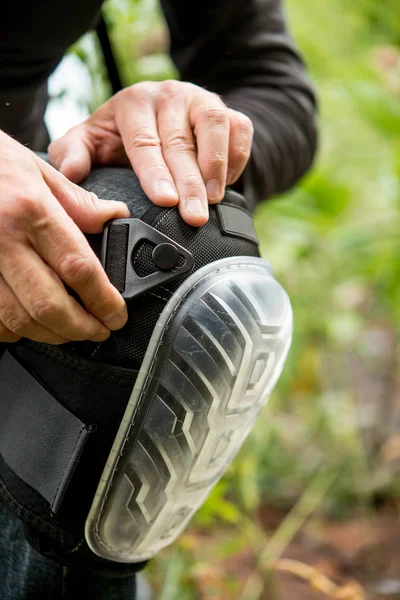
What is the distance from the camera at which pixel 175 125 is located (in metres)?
0.78

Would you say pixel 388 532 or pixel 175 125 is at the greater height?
pixel 175 125

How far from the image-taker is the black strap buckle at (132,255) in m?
0.69

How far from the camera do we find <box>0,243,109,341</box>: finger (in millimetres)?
585

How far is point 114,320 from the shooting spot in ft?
2.23

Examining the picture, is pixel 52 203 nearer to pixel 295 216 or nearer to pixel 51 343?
pixel 51 343

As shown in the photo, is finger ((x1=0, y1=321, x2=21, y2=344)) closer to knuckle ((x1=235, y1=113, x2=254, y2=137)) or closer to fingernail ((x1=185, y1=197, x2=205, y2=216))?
fingernail ((x1=185, y1=197, x2=205, y2=216))

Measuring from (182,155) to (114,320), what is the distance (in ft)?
0.71

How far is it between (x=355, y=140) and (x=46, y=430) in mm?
2224

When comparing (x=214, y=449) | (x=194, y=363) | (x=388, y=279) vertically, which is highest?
(x=194, y=363)

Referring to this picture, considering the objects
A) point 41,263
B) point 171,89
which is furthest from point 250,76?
point 41,263

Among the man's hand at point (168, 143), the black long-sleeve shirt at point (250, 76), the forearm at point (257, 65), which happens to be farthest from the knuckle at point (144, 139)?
the forearm at point (257, 65)

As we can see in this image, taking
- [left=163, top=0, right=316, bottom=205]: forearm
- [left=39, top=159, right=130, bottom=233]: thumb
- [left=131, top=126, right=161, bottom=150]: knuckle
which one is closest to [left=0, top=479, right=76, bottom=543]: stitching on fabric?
[left=39, top=159, right=130, bottom=233]: thumb

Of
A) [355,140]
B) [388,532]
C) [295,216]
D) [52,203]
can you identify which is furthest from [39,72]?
[355,140]

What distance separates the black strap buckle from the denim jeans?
0.33 metres
